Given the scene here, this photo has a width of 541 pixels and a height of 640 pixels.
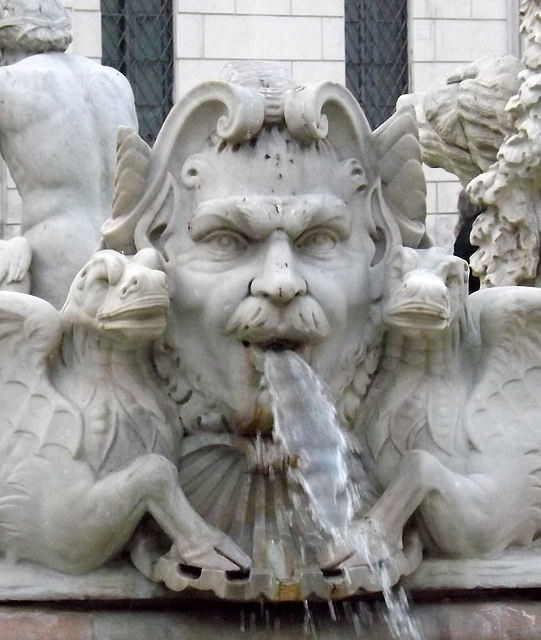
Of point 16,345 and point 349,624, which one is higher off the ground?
point 16,345

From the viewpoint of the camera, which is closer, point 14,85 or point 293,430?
point 293,430

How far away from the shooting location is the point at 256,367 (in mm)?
3881

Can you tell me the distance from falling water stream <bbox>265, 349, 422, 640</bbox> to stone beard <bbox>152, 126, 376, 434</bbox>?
1.2 inches

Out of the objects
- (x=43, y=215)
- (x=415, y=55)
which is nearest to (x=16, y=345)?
(x=43, y=215)

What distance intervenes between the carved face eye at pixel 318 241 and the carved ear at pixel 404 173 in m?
0.19

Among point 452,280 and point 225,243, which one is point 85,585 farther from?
point 452,280

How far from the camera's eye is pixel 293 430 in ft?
12.9

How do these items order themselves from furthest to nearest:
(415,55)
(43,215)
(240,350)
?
1. (415,55)
2. (43,215)
3. (240,350)

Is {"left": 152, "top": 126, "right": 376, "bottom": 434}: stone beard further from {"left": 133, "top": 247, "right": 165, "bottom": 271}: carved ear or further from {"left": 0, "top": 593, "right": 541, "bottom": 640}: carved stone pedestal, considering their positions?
{"left": 0, "top": 593, "right": 541, "bottom": 640}: carved stone pedestal

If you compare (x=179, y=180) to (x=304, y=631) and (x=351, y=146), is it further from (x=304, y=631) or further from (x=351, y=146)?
(x=304, y=631)

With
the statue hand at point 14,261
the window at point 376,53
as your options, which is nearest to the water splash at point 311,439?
the statue hand at point 14,261


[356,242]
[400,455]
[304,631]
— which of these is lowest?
[304,631]

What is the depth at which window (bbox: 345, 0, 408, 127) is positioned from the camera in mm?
15297

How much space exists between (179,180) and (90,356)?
1.30 ft
